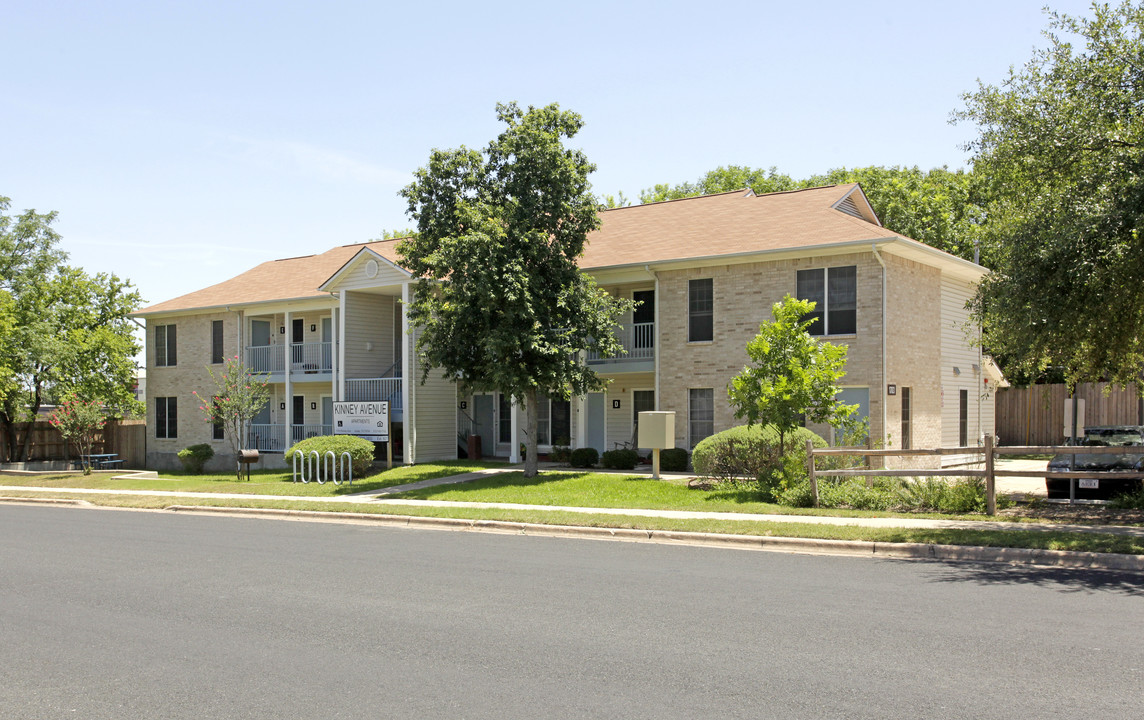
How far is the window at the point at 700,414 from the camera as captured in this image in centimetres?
2481

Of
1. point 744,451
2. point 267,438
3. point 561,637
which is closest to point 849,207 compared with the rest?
point 744,451

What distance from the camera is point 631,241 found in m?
27.5

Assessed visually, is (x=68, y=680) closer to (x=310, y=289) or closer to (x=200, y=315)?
(x=310, y=289)

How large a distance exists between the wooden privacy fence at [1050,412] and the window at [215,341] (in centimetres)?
2845

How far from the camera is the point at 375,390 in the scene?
98.7 ft

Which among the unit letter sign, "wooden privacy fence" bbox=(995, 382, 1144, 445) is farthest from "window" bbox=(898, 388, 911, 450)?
the unit letter sign

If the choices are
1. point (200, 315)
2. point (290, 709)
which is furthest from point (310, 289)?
point (290, 709)

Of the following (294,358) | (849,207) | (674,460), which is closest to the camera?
→ (674,460)

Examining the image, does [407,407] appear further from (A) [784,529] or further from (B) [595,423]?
(A) [784,529]

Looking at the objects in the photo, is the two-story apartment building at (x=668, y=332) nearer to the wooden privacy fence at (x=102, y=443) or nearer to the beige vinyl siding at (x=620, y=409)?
the beige vinyl siding at (x=620, y=409)

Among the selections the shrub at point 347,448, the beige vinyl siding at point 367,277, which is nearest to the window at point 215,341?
the beige vinyl siding at point 367,277

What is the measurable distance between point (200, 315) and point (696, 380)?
2007 centimetres

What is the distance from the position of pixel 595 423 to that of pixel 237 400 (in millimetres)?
10853

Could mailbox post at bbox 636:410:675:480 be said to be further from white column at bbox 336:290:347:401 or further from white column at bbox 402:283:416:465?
white column at bbox 336:290:347:401
